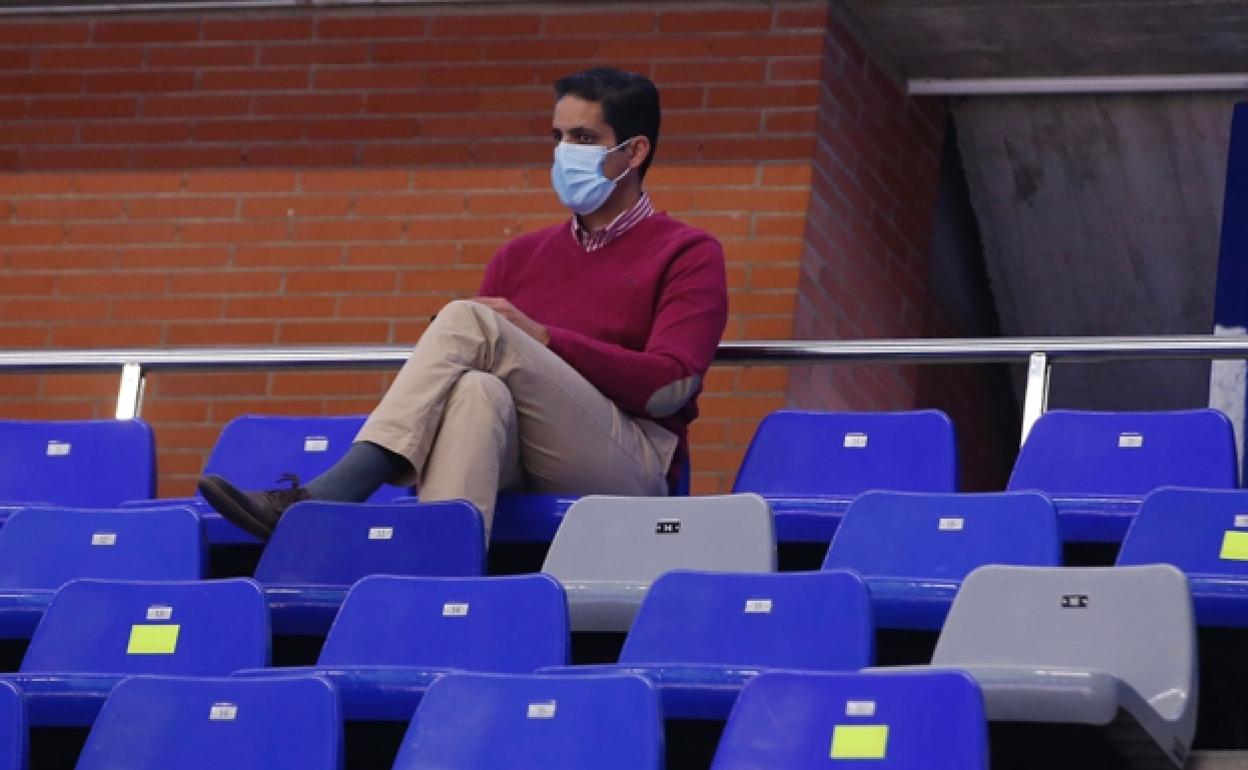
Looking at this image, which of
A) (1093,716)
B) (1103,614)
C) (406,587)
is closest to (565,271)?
(406,587)

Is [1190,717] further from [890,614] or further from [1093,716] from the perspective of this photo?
[890,614]

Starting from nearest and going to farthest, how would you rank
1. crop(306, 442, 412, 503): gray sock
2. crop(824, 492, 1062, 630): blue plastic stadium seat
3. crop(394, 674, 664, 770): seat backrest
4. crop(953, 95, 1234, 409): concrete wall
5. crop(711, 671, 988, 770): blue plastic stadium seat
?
crop(711, 671, 988, 770): blue plastic stadium seat, crop(394, 674, 664, 770): seat backrest, crop(824, 492, 1062, 630): blue plastic stadium seat, crop(306, 442, 412, 503): gray sock, crop(953, 95, 1234, 409): concrete wall

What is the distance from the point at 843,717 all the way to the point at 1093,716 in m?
0.28

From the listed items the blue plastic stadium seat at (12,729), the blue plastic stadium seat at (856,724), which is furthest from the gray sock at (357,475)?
the blue plastic stadium seat at (856,724)

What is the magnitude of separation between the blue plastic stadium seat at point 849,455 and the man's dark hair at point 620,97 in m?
0.54

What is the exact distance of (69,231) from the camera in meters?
6.55

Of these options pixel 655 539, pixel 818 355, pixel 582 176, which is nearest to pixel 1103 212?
pixel 818 355

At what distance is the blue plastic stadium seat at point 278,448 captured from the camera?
4.88 meters

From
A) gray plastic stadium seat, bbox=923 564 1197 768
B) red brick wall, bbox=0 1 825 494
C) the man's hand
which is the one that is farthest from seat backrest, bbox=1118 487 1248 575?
red brick wall, bbox=0 1 825 494

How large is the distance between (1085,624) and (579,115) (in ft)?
5.47

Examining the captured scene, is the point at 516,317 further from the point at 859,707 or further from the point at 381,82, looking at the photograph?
the point at 381,82

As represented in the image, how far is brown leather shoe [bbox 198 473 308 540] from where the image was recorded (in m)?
3.98

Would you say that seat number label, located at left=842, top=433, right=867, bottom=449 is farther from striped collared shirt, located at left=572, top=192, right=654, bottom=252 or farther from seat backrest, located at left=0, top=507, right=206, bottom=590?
seat backrest, located at left=0, top=507, right=206, bottom=590

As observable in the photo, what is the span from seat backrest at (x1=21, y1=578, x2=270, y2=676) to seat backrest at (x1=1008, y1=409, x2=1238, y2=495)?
140cm
